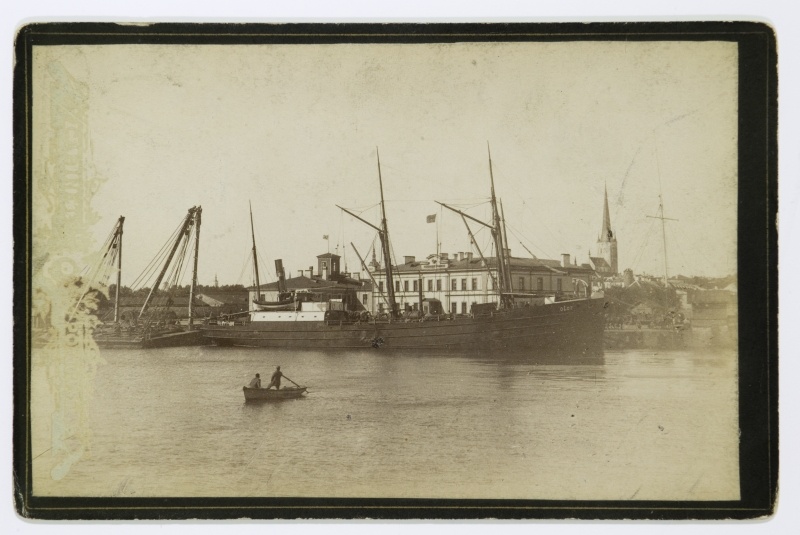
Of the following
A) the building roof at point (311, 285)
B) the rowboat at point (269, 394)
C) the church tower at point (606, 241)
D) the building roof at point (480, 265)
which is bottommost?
the rowboat at point (269, 394)

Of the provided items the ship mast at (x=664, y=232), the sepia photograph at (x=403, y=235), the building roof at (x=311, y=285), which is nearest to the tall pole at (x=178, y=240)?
the sepia photograph at (x=403, y=235)

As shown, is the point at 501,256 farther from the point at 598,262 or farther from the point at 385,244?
the point at 385,244

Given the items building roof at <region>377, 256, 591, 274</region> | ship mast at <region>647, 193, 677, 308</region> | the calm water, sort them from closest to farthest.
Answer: the calm water < ship mast at <region>647, 193, 677, 308</region> < building roof at <region>377, 256, 591, 274</region>

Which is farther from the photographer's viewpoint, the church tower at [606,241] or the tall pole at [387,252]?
the tall pole at [387,252]

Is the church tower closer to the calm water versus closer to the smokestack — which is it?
the calm water

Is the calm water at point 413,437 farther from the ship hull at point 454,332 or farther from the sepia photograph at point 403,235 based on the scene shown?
the ship hull at point 454,332

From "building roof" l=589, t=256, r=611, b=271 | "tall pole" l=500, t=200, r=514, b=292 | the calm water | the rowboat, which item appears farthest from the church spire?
the rowboat

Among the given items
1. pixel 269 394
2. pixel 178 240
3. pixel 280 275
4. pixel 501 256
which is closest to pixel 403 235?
pixel 501 256
